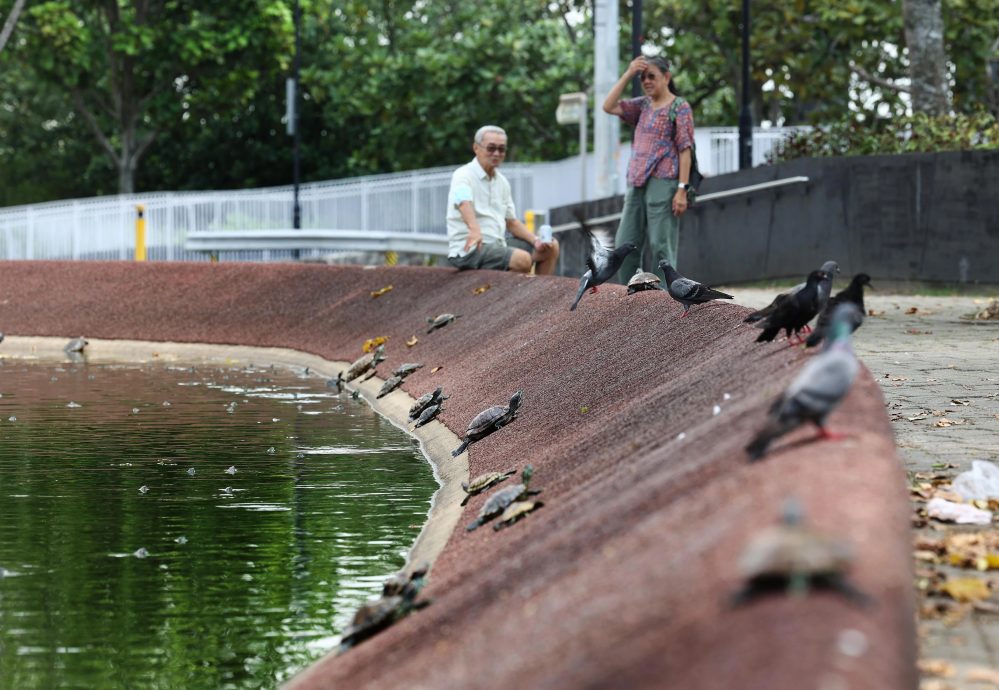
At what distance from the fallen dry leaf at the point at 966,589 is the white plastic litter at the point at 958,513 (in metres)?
0.93

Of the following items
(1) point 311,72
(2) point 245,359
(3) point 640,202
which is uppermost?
(1) point 311,72

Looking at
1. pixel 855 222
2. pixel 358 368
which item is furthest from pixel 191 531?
pixel 855 222

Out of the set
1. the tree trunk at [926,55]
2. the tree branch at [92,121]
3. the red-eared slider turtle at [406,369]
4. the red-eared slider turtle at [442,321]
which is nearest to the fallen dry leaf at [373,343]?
the red-eared slider turtle at [442,321]

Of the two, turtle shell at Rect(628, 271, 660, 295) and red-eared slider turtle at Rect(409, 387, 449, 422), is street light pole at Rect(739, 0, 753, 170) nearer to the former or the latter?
turtle shell at Rect(628, 271, 660, 295)

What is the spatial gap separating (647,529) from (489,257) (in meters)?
11.7

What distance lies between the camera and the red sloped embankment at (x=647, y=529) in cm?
391

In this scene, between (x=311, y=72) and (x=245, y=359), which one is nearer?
(x=245, y=359)

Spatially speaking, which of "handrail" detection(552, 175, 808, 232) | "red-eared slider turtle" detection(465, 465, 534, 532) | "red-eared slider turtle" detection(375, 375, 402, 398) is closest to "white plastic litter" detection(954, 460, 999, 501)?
"red-eared slider turtle" detection(465, 465, 534, 532)

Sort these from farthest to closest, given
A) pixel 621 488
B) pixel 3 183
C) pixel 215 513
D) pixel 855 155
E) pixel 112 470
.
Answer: pixel 3 183 → pixel 855 155 → pixel 112 470 → pixel 215 513 → pixel 621 488

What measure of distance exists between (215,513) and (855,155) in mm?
14471

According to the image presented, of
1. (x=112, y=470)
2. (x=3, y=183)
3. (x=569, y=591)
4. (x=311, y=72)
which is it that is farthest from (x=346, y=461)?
(x=3, y=183)

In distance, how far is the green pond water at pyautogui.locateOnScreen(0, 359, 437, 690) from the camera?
6348 mm

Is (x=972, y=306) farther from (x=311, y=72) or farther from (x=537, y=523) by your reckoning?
(x=311, y=72)

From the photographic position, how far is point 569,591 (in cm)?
493
